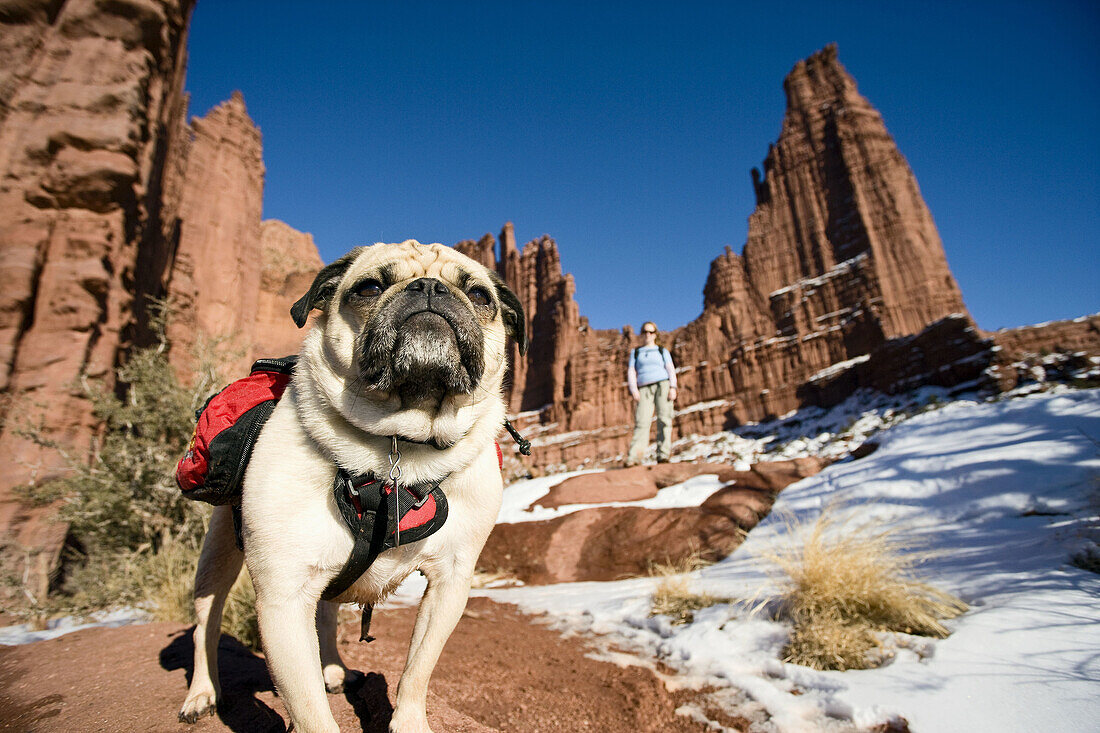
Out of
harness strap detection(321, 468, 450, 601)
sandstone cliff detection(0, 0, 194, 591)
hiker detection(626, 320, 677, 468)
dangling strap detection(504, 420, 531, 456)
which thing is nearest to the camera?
harness strap detection(321, 468, 450, 601)

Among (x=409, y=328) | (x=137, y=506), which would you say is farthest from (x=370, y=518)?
(x=137, y=506)

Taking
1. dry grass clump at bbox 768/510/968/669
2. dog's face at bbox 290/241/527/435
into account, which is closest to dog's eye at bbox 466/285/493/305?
dog's face at bbox 290/241/527/435

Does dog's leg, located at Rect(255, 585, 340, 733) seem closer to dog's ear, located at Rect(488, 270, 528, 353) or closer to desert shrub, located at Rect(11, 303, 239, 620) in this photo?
dog's ear, located at Rect(488, 270, 528, 353)

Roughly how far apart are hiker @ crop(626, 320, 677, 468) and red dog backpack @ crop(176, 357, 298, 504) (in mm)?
7584

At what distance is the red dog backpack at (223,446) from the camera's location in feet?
6.13

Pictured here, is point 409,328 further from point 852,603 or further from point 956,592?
point 956,592

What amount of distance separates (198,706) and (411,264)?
201 centimetres

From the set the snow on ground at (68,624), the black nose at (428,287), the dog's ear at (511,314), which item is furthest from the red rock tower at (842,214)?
the snow on ground at (68,624)

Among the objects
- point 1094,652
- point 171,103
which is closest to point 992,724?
point 1094,652

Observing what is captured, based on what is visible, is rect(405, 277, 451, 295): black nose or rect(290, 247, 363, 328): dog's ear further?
rect(290, 247, 363, 328): dog's ear

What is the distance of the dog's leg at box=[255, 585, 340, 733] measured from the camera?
1.45 meters

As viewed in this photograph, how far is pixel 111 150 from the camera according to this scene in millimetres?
8938

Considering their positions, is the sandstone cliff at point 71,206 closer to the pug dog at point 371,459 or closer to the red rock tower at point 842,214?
the pug dog at point 371,459

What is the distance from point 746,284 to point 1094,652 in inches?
2661
